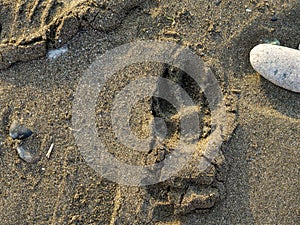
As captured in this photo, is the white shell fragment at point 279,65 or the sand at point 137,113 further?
the white shell fragment at point 279,65

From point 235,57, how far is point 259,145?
2.28ft

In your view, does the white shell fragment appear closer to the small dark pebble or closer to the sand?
the sand

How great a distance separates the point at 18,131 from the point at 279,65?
6.49 feet

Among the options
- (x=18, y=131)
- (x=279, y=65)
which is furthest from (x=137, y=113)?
(x=279, y=65)

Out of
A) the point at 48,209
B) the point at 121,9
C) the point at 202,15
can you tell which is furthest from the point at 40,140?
the point at 202,15

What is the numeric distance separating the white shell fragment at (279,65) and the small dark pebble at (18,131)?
1.76 m

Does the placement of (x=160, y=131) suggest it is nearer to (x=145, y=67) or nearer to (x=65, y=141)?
(x=145, y=67)

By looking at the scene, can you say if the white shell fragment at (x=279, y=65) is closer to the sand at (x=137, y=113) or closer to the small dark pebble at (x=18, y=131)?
the sand at (x=137, y=113)

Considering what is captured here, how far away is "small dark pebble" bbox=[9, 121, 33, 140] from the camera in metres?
2.93

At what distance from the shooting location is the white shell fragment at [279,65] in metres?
2.97

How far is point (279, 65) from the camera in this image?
2.97 m

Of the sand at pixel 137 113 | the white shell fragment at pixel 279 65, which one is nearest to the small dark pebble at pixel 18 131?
the sand at pixel 137 113

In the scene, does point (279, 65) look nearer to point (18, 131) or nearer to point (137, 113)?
point (137, 113)

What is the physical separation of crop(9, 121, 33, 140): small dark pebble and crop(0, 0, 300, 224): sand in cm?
5
